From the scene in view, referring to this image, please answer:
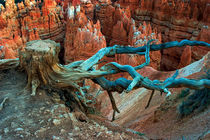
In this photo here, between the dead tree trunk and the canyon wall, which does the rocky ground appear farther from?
the canyon wall

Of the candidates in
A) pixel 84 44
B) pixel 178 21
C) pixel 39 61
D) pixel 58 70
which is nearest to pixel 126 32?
pixel 84 44

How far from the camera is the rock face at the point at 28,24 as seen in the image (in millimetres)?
13453

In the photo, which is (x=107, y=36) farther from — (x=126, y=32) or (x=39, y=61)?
(x=39, y=61)

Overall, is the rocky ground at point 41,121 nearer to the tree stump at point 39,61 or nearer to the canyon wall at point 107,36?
the tree stump at point 39,61

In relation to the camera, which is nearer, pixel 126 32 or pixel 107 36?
pixel 126 32

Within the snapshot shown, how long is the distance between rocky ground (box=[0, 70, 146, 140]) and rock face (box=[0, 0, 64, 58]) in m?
11.1

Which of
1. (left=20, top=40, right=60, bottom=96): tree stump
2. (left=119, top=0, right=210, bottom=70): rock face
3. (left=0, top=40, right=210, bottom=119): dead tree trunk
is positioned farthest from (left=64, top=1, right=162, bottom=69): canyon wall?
(left=20, top=40, right=60, bottom=96): tree stump

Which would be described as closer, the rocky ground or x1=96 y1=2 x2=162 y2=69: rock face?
the rocky ground

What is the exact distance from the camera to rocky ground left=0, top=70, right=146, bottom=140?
2.05 m

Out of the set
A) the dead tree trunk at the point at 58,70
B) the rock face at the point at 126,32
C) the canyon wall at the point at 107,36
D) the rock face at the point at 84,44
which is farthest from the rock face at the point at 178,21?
the dead tree trunk at the point at 58,70

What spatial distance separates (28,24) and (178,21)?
39.6ft

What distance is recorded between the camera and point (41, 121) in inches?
88.2

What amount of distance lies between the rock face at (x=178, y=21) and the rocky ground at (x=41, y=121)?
36.1ft

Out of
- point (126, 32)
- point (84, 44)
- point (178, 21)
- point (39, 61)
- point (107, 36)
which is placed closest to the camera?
point (39, 61)
